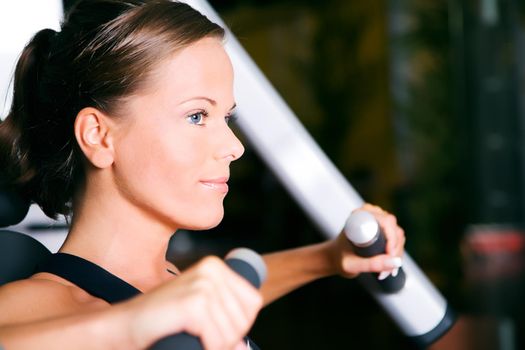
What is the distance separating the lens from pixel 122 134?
48 centimetres

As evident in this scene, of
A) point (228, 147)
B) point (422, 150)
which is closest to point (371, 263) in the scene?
point (228, 147)

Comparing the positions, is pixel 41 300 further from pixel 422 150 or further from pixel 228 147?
pixel 422 150

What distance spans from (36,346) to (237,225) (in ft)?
17.8

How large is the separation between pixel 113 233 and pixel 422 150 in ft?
11.2

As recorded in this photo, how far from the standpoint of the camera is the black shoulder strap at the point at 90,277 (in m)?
0.48

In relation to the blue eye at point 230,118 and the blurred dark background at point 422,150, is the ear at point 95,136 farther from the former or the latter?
the blurred dark background at point 422,150

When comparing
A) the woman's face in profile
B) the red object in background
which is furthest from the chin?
the red object in background

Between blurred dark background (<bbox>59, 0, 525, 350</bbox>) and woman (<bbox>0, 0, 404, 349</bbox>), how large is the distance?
5.57ft

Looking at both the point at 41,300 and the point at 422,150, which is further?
the point at 422,150

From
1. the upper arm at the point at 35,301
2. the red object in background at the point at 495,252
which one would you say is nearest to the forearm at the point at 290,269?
the upper arm at the point at 35,301

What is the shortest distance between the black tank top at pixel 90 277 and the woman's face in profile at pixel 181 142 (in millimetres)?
50

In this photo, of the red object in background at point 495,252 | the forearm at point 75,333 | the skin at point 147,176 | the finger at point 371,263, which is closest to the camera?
the forearm at point 75,333

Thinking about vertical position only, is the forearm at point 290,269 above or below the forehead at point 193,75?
below

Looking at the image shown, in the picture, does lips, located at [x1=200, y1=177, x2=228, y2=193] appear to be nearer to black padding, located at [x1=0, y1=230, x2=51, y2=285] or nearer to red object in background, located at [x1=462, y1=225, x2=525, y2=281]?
black padding, located at [x1=0, y1=230, x2=51, y2=285]
